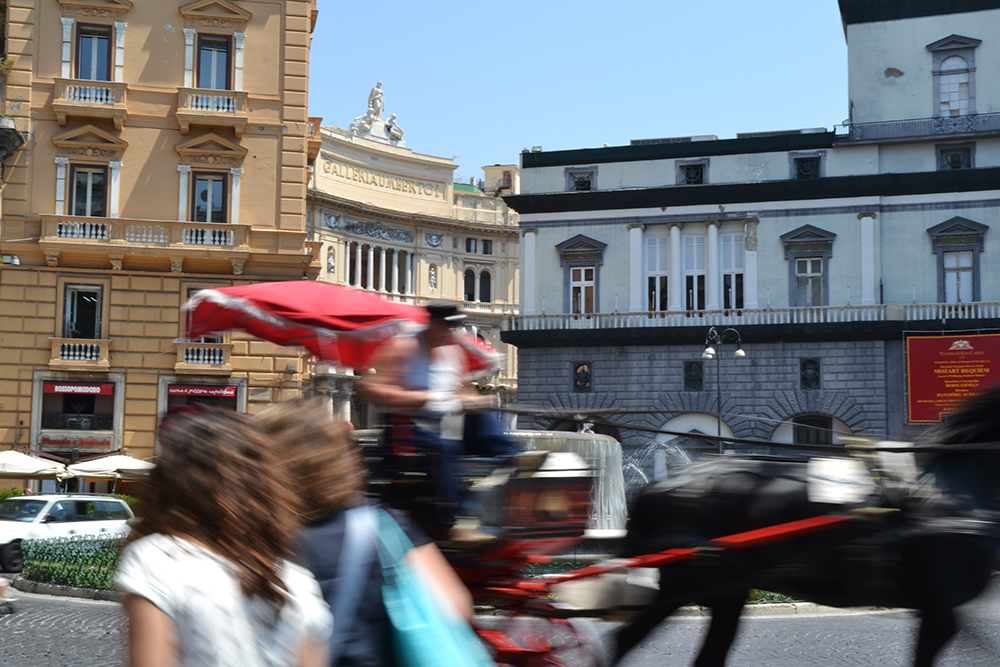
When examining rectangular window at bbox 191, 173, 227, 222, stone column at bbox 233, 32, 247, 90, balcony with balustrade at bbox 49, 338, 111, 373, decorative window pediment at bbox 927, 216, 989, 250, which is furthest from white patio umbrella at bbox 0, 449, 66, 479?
decorative window pediment at bbox 927, 216, 989, 250

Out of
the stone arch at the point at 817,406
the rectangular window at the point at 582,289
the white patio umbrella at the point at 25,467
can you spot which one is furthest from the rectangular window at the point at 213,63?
the stone arch at the point at 817,406

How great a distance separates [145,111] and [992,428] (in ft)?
80.0

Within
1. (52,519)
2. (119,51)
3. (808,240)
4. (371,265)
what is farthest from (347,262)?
(52,519)

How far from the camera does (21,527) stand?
16.9m

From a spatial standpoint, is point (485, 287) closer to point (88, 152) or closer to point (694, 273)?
point (694, 273)

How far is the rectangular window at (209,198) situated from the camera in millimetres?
25734

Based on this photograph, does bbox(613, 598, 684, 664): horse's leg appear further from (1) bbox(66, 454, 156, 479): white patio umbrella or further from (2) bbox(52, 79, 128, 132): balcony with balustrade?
(2) bbox(52, 79, 128, 132): balcony with balustrade

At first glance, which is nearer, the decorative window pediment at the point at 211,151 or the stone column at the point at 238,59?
the decorative window pediment at the point at 211,151

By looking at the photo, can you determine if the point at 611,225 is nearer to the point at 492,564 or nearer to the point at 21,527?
the point at 21,527

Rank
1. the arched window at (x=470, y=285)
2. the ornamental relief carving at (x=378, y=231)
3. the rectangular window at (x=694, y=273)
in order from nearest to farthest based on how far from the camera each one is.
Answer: the rectangular window at (x=694, y=273) < the ornamental relief carving at (x=378, y=231) < the arched window at (x=470, y=285)

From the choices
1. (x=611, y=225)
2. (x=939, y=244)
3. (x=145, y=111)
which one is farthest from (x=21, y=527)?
(x=939, y=244)

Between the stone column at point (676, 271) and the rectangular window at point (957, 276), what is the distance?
28.7ft

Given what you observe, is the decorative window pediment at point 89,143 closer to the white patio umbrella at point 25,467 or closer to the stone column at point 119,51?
the stone column at point 119,51

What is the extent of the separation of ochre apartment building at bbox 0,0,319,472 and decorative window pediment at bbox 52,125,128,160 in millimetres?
46
